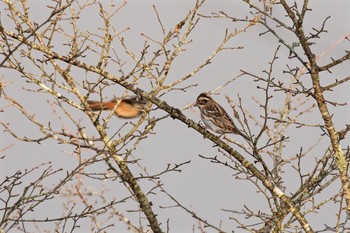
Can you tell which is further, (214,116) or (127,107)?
(214,116)

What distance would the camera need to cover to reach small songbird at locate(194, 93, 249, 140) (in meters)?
9.55

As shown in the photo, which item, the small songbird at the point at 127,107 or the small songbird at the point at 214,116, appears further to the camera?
the small songbird at the point at 214,116

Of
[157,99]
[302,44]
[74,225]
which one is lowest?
[74,225]

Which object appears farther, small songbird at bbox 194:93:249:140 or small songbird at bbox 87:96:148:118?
small songbird at bbox 194:93:249:140

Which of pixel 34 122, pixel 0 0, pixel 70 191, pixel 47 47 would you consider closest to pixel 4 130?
pixel 34 122

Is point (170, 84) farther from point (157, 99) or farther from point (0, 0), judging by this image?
point (0, 0)

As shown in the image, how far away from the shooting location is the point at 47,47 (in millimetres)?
8164

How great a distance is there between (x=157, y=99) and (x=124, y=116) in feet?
5.63

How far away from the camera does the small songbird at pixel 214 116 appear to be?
31.3 feet

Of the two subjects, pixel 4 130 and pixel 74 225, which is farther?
pixel 4 130

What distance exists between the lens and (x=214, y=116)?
9.83m

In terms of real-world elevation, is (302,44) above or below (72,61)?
below

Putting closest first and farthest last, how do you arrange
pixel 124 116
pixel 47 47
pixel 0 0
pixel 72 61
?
A: pixel 72 61 < pixel 47 47 < pixel 0 0 < pixel 124 116

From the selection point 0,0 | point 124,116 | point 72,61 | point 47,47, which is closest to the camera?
point 72,61
